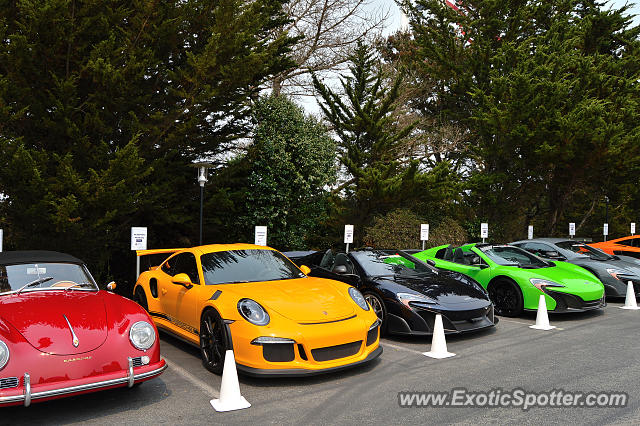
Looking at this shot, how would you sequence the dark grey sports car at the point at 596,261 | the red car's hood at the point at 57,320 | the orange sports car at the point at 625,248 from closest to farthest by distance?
1. the red car's hood at the point at 57,320
2. the dark grey sports car at the point at 596,261
3. the orange sports car at the point at 625,248

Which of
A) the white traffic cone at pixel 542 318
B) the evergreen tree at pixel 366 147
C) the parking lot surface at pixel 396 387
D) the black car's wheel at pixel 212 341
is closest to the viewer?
the parking lot surface at pixel 396 387

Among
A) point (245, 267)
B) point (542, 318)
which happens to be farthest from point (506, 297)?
point (245, 267)

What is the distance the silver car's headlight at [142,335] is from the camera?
432 centimetres

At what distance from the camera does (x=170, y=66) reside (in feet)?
45.8

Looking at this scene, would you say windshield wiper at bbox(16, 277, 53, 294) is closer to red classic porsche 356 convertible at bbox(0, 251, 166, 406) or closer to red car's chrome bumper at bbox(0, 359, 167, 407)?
red classic porsche 356 convertible at bbox(0, 251, 166, 406)

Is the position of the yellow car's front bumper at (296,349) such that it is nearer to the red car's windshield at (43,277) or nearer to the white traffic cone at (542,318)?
the red car's windshield at (43,277)

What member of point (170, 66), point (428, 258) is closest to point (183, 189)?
point (170, 66)

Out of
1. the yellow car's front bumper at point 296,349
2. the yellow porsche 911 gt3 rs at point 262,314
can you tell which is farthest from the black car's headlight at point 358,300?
the yellow car's front bumper at point 296,349

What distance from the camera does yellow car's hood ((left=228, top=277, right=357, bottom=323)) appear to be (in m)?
5.08

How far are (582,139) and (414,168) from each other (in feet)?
28.5

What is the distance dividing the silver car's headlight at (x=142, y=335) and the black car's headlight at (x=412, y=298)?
136 inches

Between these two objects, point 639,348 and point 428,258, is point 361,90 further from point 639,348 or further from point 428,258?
point 639,348

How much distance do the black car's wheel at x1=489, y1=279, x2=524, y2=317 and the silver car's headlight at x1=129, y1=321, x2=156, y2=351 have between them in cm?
632

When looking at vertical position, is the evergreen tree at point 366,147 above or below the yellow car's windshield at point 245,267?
above
